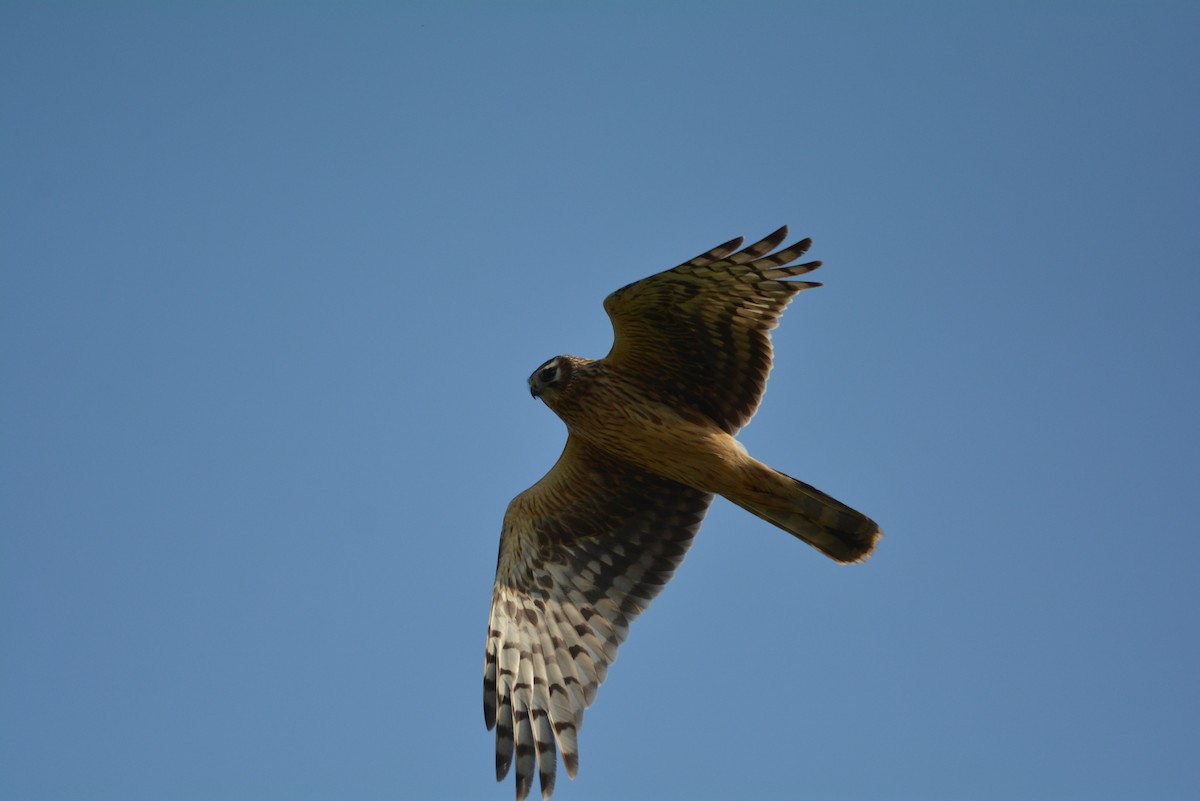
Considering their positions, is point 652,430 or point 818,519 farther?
point 652,430

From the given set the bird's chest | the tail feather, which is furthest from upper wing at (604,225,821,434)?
the tail feather

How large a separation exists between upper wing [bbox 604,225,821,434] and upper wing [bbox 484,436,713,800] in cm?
A: 85

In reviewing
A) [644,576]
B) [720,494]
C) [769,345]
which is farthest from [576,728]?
[769,345]

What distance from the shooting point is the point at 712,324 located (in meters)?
6.63

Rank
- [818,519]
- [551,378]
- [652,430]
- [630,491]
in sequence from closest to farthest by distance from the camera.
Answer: [818,519]
[652,430]
[551,378]
[630,491]

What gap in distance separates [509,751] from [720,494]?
2.29 meters

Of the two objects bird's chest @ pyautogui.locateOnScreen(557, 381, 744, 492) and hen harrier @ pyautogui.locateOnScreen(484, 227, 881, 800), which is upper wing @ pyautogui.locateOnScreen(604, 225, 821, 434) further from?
bird's chest @ pyautogui.locateOnScreen(557, 381, 744, 492)

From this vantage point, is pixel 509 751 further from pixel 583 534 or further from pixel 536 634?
pixel 583 534

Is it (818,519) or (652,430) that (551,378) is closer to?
(652,430)

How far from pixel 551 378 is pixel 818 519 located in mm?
2039

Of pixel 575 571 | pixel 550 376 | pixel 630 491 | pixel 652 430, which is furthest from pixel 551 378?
pixel 575 571

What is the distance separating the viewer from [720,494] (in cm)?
702

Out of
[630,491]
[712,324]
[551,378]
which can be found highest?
[712,324]

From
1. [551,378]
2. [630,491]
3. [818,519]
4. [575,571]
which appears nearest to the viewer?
[818,519]
